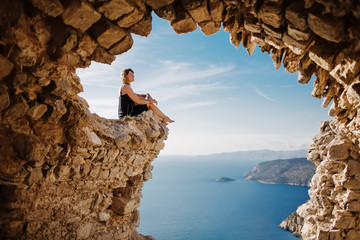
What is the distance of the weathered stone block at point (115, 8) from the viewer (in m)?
2.11

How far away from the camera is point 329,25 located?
1817mm

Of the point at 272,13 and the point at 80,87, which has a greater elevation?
the point at 272,13

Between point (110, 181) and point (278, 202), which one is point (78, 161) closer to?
point (110, 181)

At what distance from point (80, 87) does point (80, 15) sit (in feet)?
4.42

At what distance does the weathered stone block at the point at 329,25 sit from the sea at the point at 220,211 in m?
19.8

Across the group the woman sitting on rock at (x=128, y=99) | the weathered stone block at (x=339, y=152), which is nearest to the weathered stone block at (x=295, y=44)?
the weathered stone block at (x=339, y=152)

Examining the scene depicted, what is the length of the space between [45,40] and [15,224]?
244 cm

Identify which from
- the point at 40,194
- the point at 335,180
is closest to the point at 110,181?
the point at 40,194

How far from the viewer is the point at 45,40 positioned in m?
2.17

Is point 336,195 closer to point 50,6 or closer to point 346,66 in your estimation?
point 346,66

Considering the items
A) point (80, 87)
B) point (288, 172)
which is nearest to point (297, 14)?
point (80, 87)

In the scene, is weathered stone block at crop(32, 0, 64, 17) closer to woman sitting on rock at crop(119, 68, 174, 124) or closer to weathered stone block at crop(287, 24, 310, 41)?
weathered stone block at crop(287, 24, 310, 41)

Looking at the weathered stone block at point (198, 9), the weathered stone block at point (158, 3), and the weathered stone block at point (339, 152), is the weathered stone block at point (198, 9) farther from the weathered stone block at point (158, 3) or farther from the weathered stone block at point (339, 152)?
the weathered stone block at point (339, 152)

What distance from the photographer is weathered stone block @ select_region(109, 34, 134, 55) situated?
2.47 meters
